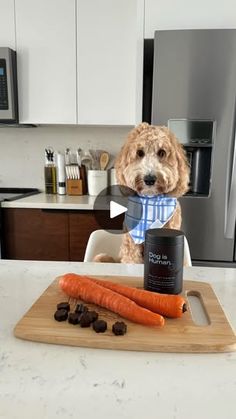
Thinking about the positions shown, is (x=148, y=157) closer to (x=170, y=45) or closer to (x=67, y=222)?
(x=170, y=45)

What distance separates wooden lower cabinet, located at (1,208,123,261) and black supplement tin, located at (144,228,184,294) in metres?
1.13

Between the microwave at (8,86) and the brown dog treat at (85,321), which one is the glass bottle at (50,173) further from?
the brown dog treat at (85,321)

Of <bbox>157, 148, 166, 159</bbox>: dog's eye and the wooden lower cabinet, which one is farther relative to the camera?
the wooden lower cabinet

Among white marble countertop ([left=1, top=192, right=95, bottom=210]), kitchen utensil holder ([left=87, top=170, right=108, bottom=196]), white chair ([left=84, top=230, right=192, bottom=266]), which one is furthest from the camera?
kitchen utensil holder ([left=87, top=170, right=108, bottom=196])

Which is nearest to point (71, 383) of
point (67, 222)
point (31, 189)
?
point (67, 222)

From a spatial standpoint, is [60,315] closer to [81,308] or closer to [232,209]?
[81,308]

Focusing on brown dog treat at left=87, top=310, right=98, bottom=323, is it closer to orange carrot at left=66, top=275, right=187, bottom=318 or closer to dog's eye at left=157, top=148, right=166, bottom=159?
orange carrot at left=66, top=275, right=187, bottom=318

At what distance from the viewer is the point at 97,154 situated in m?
2.08

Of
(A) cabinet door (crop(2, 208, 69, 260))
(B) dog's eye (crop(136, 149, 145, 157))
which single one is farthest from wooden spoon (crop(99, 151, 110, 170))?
(B) dog's eye (crop(136, 149, 145, 157))

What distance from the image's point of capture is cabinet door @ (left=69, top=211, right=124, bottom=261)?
1.70 metres

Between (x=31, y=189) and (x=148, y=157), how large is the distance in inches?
57.0

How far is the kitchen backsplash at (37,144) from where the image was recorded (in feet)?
6.99

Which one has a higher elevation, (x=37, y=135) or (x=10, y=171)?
(x=37, y=135)

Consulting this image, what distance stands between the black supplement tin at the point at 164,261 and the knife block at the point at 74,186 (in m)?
1.48
